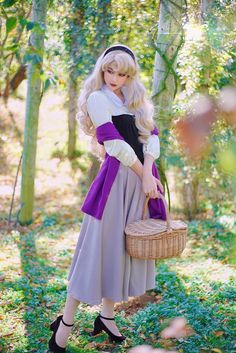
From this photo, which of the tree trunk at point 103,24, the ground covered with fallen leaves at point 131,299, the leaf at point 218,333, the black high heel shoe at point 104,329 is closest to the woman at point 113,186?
the black high heel shoe at point 104,329

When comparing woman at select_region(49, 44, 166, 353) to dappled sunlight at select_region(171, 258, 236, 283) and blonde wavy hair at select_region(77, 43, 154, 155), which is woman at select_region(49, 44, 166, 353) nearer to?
blonde wavy hair at select_region(77, 43, 154, 155)

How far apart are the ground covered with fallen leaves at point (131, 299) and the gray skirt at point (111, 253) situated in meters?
0.43

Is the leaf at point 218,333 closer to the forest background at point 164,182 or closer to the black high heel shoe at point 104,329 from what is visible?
the forest background at point 164,182

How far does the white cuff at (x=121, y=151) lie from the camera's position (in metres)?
2.83

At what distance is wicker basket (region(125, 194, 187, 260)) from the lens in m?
2.77

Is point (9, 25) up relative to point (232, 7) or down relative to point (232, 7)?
down

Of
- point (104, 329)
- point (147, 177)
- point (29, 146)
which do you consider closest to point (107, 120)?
point (147, 177)

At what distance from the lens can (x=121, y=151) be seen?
9.31ft

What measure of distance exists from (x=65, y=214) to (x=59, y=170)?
3.05 m

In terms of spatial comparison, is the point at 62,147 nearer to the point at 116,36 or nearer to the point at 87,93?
the point at 116,36

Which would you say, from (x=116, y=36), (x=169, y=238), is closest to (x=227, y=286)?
(x=169, y=238)

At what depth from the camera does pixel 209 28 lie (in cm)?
455

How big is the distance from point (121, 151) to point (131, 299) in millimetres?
1771

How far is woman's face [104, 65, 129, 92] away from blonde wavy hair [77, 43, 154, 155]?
0.02 meters
